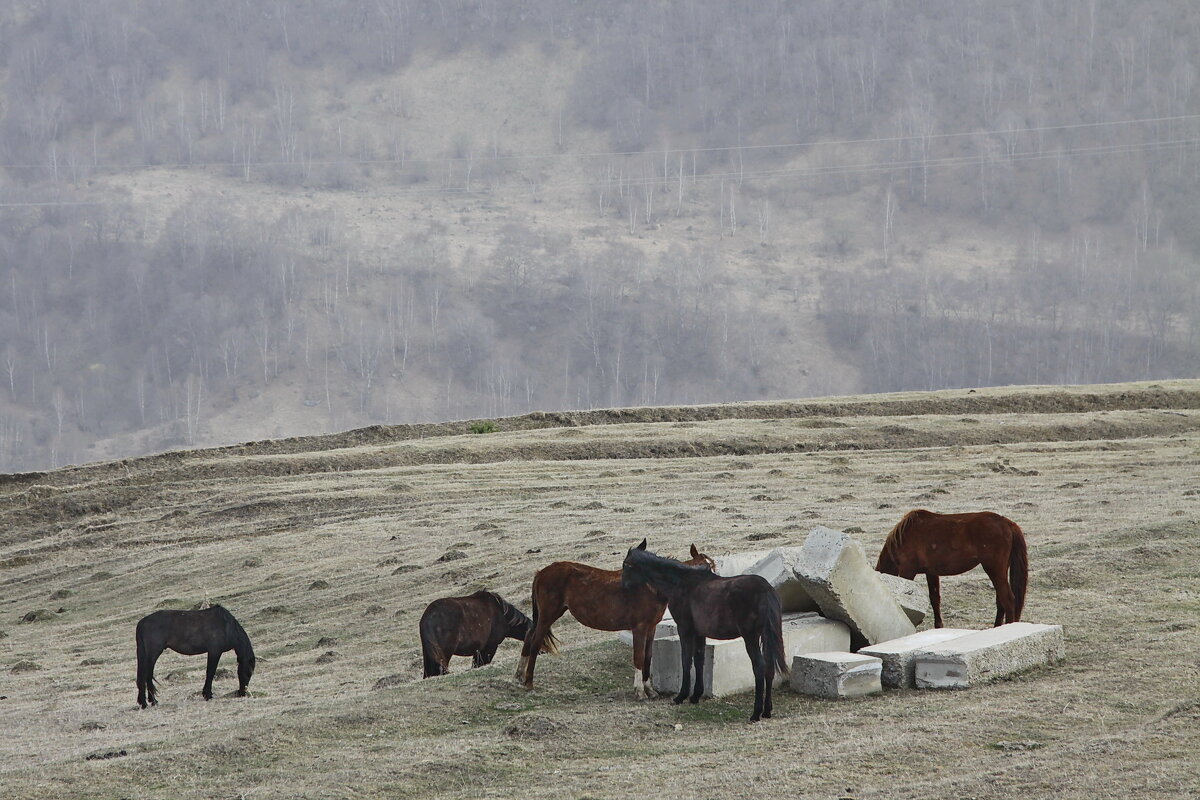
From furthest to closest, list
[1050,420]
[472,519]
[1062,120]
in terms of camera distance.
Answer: [1062,120], [1050,420], [472,519]

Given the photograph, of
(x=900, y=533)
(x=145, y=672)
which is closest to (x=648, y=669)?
(x=900, y=533)

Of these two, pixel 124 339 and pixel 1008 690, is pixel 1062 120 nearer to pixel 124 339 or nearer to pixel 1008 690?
pixel 124 339

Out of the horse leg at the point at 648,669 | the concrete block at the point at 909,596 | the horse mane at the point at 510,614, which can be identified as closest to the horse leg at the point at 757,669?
the horse leg at the point at 648,669

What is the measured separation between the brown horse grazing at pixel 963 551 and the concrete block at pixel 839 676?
252 centimetres

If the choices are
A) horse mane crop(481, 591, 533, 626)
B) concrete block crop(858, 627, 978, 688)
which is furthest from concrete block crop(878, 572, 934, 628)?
horse mane crop(481, 591, 533, 626)

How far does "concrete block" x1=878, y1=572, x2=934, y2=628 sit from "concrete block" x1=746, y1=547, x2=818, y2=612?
3.01 feet

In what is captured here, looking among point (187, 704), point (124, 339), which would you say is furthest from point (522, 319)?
point (187, 704)

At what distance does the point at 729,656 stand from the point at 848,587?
64.0 inches

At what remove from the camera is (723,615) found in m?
11.3

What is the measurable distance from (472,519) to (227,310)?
143 meters

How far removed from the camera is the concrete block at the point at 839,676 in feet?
38.9

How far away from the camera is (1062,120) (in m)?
198

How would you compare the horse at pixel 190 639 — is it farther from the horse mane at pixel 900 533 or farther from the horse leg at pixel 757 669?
the horse mane at pixel 900 533

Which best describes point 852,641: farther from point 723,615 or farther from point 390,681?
point 390,681
